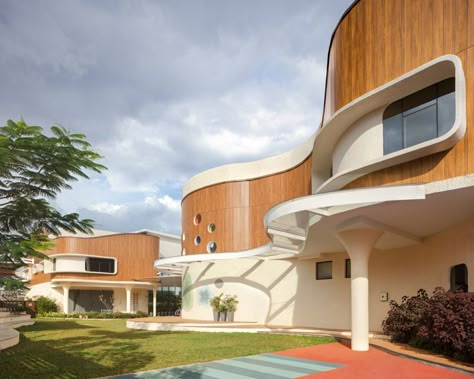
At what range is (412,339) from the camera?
13422 mm

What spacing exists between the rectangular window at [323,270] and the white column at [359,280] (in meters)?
7.06

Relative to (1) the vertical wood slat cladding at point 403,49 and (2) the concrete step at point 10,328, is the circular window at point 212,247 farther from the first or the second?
(1) the vertical wood slat cladding at point 403,49

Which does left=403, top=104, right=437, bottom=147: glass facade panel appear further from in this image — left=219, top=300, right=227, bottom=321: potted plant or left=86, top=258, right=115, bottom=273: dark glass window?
left=86, top=258, right=115, bottom=273: dark glass window

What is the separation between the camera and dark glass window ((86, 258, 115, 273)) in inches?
1668

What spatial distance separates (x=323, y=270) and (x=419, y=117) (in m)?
10.9

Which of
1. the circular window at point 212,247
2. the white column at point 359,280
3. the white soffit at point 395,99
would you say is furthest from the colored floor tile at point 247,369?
the circular window at point 212,247

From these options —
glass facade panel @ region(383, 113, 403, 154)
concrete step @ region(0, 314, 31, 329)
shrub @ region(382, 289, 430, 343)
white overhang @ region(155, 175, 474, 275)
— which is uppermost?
glass facade panel @ region(383, 113, 403, 154)

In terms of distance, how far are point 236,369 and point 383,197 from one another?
5388 mm

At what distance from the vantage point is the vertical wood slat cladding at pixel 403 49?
1015 cm

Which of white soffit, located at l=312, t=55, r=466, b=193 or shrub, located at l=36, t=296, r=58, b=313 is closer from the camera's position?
white soffit, located at l=312, t=55, r=466, b=193

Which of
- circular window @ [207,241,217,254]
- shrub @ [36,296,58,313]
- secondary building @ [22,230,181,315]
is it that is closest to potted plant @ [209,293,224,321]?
circular window @ [207,241,217,254]

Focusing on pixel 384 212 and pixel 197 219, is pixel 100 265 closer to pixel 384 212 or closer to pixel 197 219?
pixel 197 219

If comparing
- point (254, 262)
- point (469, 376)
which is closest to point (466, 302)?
point (469, 376)

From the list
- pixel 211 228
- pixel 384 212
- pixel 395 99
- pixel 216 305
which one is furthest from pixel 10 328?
pixel 395 99
